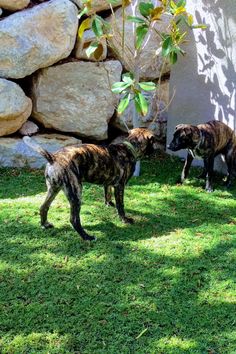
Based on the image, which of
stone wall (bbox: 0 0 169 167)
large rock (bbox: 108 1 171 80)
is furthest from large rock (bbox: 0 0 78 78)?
large rock (bbox: 108 1 171 80)

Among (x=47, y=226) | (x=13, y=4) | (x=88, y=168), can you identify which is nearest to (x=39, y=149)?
(x=88, y=168)

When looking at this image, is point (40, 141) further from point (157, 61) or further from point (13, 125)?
point (157, 61)

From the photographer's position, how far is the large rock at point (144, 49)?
698cm

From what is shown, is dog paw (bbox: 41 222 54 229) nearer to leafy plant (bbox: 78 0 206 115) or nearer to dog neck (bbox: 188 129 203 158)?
leafy plant (bbox: 78 0 206 115)

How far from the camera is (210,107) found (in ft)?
22.8

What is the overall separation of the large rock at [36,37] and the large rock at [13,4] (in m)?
0.09

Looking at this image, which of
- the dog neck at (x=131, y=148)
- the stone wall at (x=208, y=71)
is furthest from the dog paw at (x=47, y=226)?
the stone wall at (x=208, y=71)

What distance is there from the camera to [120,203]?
5.20 meters

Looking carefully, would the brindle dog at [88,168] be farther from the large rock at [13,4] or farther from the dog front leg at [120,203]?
the large rock at [13,4]

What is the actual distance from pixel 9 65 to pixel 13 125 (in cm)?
82

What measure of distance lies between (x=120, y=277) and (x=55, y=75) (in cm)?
361

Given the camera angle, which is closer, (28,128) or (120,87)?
(120,87)

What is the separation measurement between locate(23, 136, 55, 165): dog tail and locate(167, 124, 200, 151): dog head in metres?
2.08

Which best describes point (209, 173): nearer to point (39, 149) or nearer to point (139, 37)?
point (139, 37)
